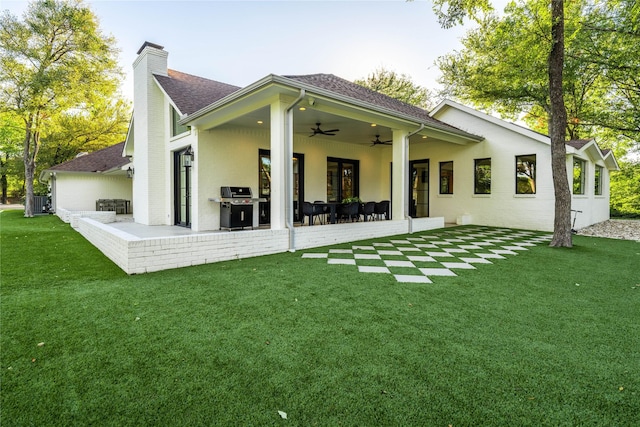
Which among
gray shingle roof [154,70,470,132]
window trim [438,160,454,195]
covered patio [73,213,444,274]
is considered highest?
gray shingle roof [154,70,470,132]

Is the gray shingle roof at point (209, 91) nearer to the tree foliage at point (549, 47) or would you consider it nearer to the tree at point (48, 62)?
the tree foliage at point (549, 47)

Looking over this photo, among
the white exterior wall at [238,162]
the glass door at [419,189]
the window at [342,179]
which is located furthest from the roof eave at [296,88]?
the glass door at [419,189]

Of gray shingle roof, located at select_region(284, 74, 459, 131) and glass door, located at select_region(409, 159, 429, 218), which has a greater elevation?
gray shingle roof, located at select_region(284, 74, 459, 131)

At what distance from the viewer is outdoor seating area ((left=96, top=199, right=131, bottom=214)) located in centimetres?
1536

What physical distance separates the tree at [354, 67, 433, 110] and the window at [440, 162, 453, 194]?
12494 mm

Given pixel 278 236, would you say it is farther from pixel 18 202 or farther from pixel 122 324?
pixel 18 202

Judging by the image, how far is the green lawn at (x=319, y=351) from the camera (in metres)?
1.46

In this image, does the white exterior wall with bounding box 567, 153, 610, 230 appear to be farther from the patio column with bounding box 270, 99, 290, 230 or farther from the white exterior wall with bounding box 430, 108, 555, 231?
the patio column with bounding box 270, 99, 290, 230

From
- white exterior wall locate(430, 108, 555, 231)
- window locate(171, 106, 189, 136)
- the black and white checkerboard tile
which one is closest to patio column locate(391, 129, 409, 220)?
the black and white checkerboard tile

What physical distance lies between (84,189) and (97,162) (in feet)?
5.09

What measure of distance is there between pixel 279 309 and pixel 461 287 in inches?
78.0

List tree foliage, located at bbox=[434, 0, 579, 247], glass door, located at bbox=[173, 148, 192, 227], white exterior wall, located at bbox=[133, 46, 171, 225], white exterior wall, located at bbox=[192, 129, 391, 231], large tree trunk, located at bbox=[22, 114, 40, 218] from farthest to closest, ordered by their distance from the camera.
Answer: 1. large tree trunk, located at bbox=[22, 114, 40, 218]
2. white exterior wall, located at bbox=[133, 46, 171, 225]
3. glass door, located at bbox=[173, 148, 192, 227]
4. white exterior wall, located at bbox=[192, 129, 391, 231]
5. tree foliage, located at bbox=[434, 0, 579, 247]

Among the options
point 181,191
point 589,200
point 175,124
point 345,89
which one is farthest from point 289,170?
point 589,200

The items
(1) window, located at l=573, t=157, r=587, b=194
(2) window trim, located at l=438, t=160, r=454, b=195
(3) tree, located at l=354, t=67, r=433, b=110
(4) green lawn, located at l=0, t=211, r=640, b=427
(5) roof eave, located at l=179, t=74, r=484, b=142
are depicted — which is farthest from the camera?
(3) tree, located at l=354, t=67, r=433, b=110
